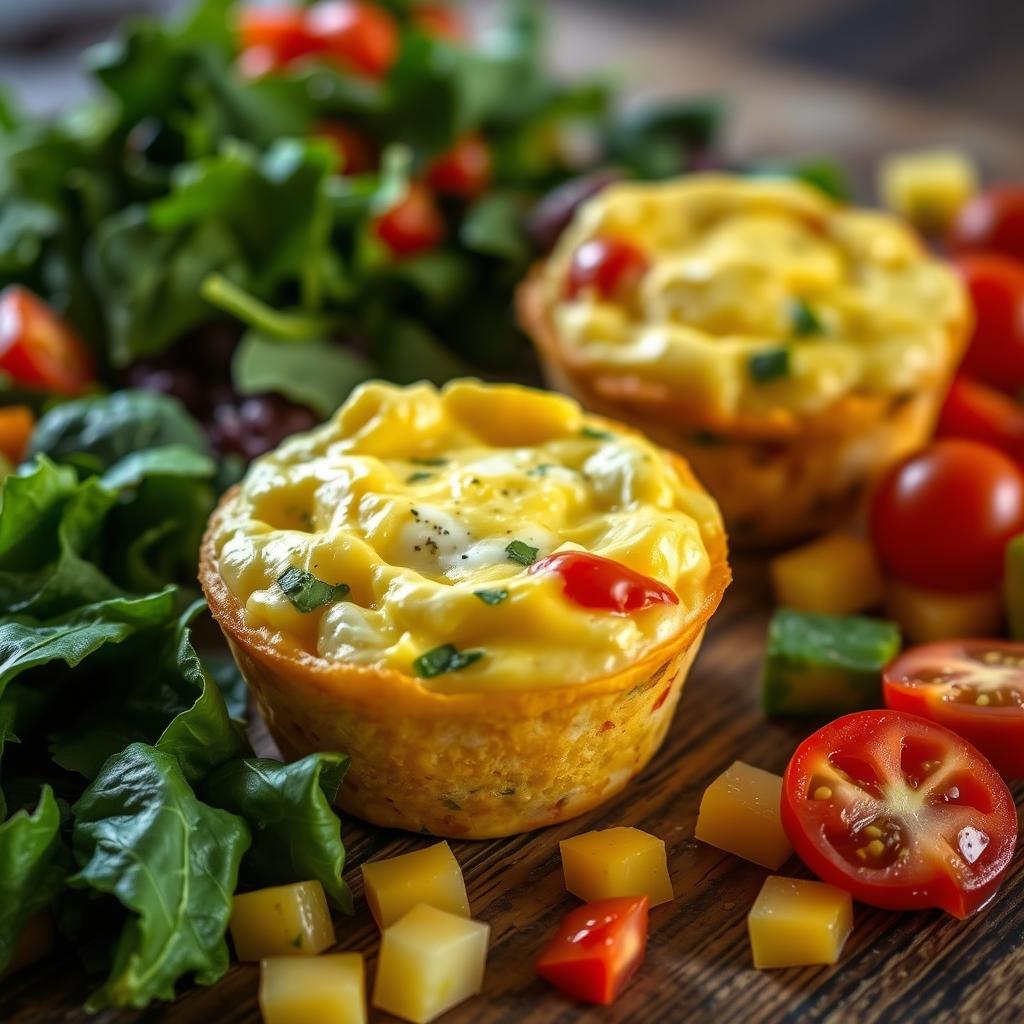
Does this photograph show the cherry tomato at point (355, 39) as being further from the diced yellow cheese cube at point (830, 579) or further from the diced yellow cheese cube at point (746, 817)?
the diced yellow cheese cube at point (746, 817)

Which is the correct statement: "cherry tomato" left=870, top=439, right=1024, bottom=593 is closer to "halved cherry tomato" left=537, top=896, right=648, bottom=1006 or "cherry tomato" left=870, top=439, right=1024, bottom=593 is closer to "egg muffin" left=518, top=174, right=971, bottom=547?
"egg muffin" left=518, top=174, right=971, bottom=547

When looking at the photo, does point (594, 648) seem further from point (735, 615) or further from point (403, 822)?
point (735, 615)

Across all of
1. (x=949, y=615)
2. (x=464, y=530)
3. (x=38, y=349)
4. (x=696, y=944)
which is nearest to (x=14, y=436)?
(x=38, y=349)

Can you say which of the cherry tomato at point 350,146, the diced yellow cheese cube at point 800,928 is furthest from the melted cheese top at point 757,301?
the diced yellow cheese cube at point 800,928

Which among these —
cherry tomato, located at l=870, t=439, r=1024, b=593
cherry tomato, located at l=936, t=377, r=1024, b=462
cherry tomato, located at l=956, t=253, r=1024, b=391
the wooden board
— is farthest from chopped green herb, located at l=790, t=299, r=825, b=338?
the wooden board

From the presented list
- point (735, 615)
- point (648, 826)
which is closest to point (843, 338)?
point (735, 615)
